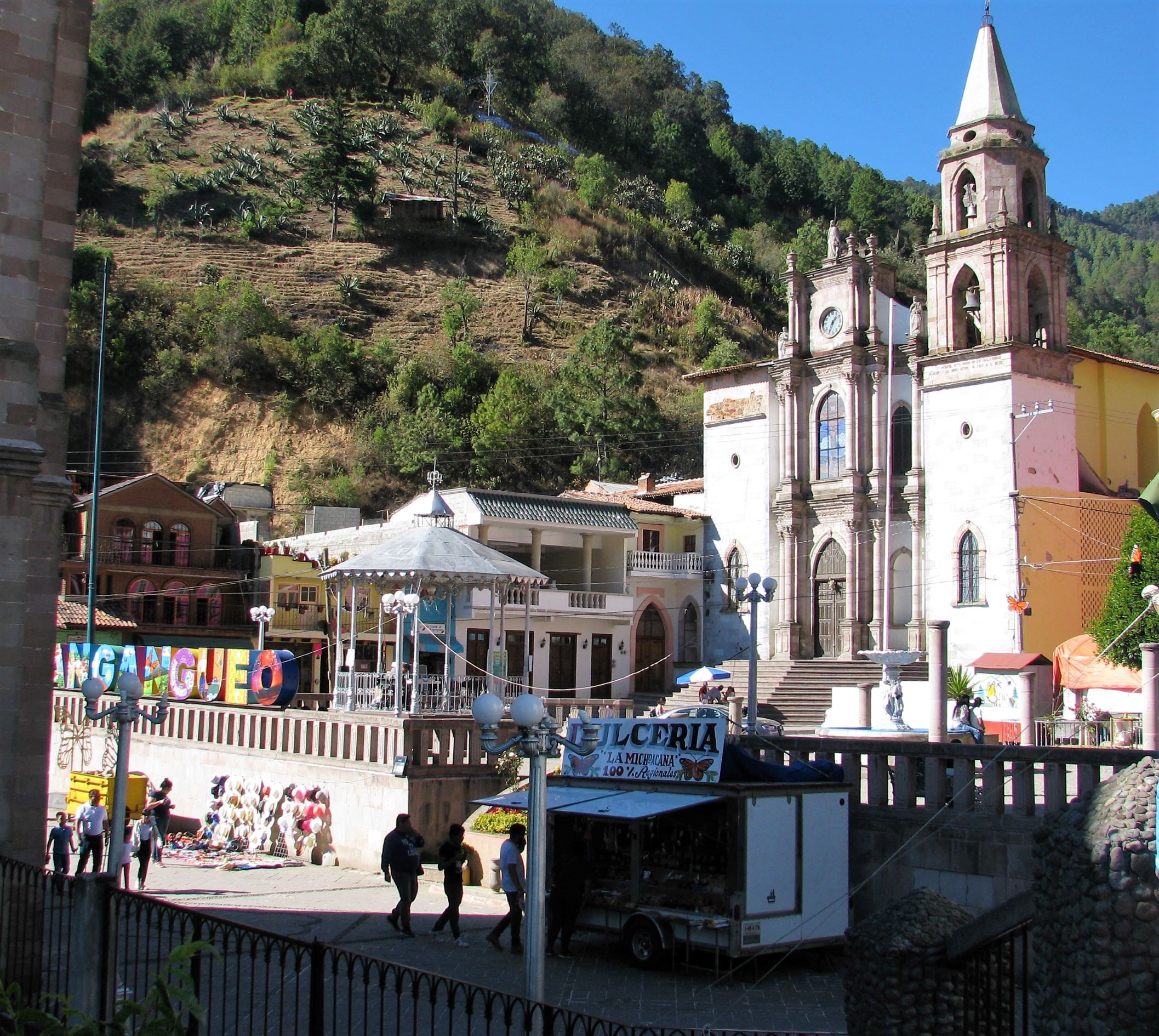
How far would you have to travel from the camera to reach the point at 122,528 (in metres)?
45.5

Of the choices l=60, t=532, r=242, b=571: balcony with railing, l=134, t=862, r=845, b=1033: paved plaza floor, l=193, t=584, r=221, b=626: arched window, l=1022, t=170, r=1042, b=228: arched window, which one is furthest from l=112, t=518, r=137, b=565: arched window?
l=1022, t=170, r=1042, b=228: arched window

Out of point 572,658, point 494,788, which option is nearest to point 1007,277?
point 572,658

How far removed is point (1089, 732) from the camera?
977 inches

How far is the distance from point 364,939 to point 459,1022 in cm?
463

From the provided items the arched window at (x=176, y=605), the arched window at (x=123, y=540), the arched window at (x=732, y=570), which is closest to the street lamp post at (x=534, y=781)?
the arched window at (x=732, y=570)

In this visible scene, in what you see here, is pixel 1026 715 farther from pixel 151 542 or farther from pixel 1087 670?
pixel 151 542

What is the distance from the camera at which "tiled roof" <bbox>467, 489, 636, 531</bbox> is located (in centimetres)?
3809

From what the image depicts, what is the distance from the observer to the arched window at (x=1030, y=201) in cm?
3838

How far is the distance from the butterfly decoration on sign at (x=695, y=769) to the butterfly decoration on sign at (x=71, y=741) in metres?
20.7

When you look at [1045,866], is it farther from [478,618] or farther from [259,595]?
[259,595]

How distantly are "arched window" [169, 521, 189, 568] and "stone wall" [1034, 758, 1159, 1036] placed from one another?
42.8 meters

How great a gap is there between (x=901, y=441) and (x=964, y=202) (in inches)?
300

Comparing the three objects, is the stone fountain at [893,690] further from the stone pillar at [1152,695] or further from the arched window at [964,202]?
the arched window at [964,202]

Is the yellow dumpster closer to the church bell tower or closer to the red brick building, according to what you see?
the red brick building
